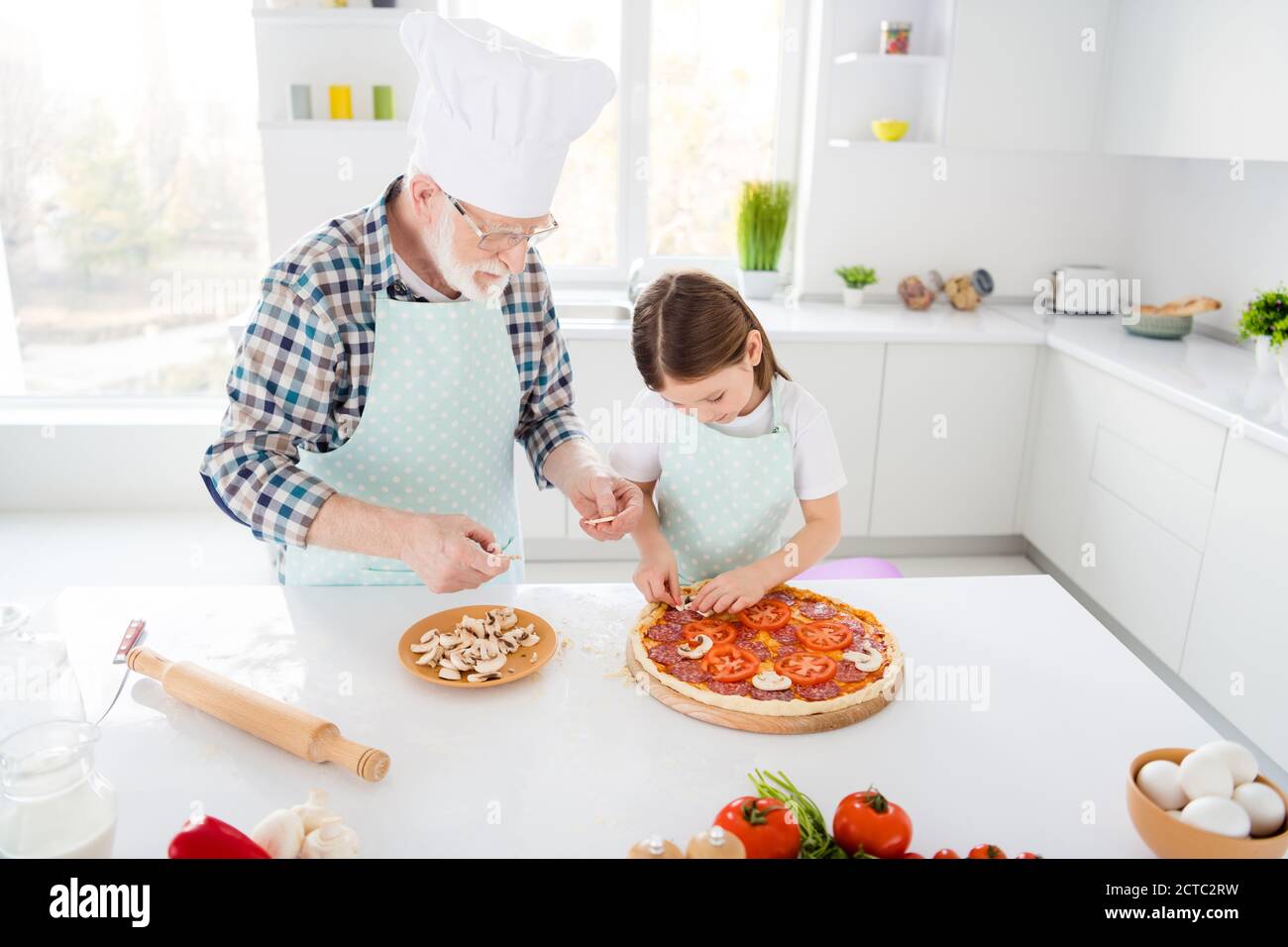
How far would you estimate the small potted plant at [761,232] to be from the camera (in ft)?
12.6

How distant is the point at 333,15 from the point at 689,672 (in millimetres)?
2932

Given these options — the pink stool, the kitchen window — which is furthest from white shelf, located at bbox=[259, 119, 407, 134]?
the pink stool

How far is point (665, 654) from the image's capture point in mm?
1439

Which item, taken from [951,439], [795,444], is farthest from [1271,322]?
[795,444]

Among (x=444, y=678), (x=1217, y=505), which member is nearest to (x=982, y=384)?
(x=1217, y=505)

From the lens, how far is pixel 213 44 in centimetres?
389

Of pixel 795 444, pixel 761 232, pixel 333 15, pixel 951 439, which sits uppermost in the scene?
pixel 333 15

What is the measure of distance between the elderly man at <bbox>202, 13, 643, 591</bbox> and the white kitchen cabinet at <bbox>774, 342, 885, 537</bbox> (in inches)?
72.3

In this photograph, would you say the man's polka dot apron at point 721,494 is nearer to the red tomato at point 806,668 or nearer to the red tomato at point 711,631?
the red tomato at point 711,631

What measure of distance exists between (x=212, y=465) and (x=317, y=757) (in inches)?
20.1

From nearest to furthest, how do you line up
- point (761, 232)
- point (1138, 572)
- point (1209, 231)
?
point (1138, 572), point (1209, 231), point (761, 232)

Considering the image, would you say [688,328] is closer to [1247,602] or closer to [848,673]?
[848,673]

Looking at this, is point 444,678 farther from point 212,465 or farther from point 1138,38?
point 1138,38
